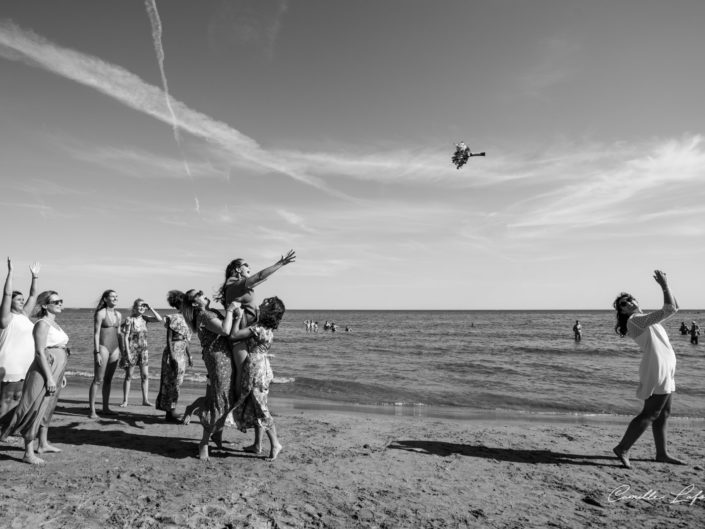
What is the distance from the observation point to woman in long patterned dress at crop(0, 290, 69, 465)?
4.87 m

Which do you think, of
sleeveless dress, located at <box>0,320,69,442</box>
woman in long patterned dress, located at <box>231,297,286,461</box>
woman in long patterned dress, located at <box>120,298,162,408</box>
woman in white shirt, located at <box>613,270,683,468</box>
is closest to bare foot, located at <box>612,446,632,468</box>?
woman in white shirt, located at <box>613,270,683,468</box>

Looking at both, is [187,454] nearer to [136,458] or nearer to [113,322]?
[136,458]

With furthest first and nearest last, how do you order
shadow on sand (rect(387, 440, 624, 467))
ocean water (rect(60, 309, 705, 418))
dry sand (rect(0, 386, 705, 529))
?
ocean water (rect(60, 309, 705, 418)), shadow on sand (rect(387, 440, 624, 467)), dry sand (rect(0, 386, 705, 529))

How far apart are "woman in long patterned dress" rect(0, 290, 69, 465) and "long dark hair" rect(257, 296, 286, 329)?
91.8 inches

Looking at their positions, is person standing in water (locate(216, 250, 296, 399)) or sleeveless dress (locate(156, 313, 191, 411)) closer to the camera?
person standing in water (locate(216, 250, 296, 399))

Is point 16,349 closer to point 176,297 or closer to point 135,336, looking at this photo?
point 176,297

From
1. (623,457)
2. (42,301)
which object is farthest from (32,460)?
(623,457)

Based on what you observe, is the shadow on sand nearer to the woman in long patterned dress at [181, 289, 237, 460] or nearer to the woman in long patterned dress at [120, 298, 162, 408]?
the woman in long patterned dress at [181, 289, 237, 460]

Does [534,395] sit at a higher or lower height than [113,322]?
lower

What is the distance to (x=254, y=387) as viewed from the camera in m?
5.27

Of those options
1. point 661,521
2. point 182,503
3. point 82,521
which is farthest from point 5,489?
point 661,521

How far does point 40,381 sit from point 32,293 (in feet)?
4.14

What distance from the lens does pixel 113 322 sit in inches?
308

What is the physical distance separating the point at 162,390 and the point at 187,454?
2.31 metres
